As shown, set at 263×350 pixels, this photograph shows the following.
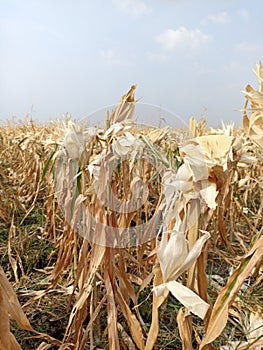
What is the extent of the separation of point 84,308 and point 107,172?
1.08ft

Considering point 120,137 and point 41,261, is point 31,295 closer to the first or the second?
point 41,261

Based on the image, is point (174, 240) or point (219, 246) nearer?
point (174, 240)

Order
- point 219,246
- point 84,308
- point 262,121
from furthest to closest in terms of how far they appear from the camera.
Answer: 1. point 219,246
2. point 84,308
3. point 262,121

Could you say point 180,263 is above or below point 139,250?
above

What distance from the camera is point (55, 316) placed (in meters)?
1.22

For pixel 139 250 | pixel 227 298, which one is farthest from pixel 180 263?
pixel 139 250

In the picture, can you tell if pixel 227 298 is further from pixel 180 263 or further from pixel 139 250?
pixel 139 250

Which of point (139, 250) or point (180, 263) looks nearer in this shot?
point (180, 263)

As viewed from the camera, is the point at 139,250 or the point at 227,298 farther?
the point at 139,250

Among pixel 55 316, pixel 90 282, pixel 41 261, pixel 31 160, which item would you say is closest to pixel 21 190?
pixel 31 160

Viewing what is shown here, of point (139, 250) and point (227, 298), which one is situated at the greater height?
point (227, 298)

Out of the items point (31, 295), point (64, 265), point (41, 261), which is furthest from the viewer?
point (41, 261)

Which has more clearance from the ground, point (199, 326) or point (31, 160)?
point (31, 160)

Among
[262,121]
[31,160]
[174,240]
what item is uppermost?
[262,121]
